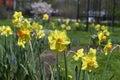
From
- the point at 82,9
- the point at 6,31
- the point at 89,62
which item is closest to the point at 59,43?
the point at 89,62

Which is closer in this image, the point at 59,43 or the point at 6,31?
the point at 59,43

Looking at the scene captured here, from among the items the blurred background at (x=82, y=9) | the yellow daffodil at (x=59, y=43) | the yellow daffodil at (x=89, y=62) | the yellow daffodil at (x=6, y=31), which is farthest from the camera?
the blurred background at (x=82, y=9)

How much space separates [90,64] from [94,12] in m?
22.0

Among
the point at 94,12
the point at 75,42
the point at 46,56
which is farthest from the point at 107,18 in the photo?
the point at 46,56

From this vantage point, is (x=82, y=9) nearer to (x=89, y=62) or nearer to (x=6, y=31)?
(x=6, y=31)

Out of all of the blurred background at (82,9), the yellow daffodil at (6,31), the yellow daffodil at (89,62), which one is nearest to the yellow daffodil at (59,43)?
the yellow daffodil at (89,62)

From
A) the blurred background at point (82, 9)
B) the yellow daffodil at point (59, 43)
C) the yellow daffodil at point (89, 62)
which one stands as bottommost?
the blurred background at point (82, 9)

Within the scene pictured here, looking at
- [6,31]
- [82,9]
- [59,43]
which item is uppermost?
[59,43]

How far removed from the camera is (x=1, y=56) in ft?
15.1

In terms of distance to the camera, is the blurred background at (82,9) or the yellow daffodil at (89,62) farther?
the blurred background at (82,9)

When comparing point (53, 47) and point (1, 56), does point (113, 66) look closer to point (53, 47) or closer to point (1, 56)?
point (1, 56)

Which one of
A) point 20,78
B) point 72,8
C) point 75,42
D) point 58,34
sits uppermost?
point 58,34

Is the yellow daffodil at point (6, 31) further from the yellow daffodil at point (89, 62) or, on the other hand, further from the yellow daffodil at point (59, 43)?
the yellow daffodil at point (59, 43)

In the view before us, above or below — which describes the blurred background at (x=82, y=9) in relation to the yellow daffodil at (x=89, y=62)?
below
